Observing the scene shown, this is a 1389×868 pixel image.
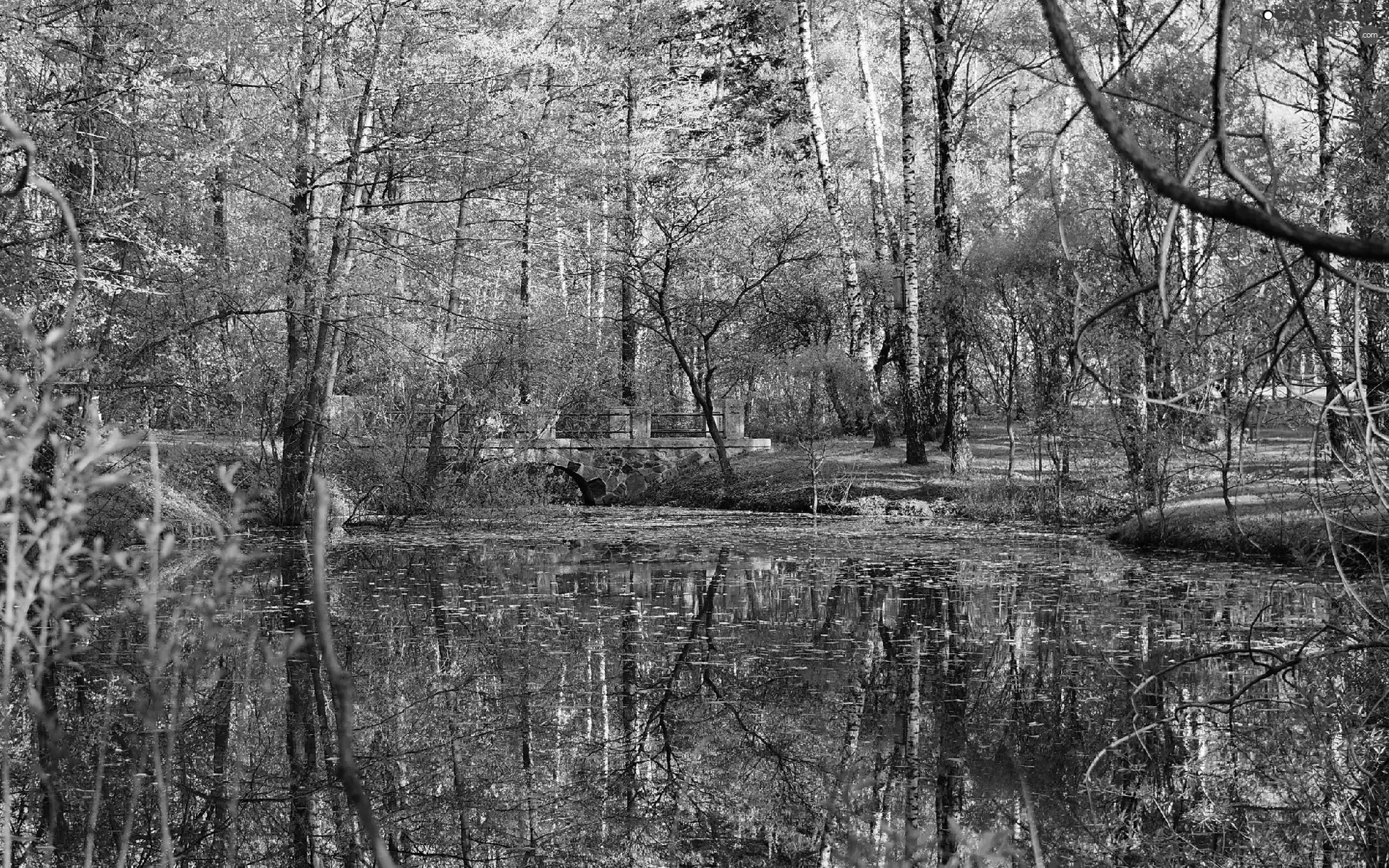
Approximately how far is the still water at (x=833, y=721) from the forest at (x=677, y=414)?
0.04 metres

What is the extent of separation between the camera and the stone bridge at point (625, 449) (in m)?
24.6

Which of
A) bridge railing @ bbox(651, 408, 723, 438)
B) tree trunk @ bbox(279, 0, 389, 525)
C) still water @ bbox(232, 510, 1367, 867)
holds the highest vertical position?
tree trunk @ bbox(279, 0, 389, 525)

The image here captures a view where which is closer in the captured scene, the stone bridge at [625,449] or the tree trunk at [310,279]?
the tree trunk at [310,279]

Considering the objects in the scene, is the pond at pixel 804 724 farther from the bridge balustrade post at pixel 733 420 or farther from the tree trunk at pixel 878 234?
the bridge balustrade post at pixel 733 420

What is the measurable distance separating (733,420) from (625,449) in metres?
2.35

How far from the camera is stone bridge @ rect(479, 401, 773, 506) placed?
80.6ft

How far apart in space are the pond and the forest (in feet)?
0.13

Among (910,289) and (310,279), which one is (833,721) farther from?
(910,289)

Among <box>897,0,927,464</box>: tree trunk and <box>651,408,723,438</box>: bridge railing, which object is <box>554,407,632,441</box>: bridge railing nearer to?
<box>651,408,723,438</box>: bridge railing

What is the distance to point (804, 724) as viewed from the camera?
6.27m

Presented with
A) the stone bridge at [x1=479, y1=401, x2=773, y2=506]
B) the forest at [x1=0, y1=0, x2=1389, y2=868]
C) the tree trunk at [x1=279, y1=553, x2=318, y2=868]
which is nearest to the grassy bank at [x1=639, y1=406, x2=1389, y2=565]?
the forest at [x1=0, y1=0, x2=1389, y2=868]

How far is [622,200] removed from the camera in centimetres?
2586

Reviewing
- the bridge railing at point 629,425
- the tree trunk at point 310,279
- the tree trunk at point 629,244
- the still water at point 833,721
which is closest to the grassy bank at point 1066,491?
the bridge railing at point 629,425

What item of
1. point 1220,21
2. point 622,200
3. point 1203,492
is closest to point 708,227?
point 622,200
